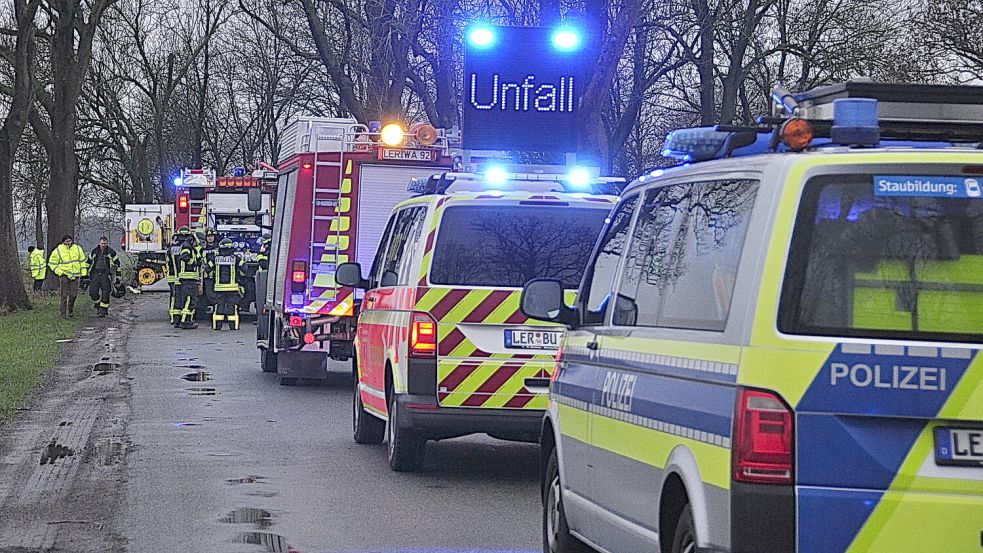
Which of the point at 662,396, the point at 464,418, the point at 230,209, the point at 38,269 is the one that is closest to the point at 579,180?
the point at 464,418

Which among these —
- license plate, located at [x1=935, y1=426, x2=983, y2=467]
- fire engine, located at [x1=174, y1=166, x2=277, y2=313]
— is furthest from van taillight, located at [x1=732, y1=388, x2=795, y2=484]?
fire engine, located at [x1=174, y1=166, x2=277, y2=313]

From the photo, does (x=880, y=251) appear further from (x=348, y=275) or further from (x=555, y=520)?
(x=348, y=275)

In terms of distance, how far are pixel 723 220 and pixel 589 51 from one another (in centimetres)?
1936

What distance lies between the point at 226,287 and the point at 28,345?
5997 mm

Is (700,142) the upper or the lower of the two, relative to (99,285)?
upper

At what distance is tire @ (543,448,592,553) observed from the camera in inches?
286

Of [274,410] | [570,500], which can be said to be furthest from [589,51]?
[570,500]

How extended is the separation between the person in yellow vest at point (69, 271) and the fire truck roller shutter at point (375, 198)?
1651 centimetres

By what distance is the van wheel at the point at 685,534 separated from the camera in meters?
5.22

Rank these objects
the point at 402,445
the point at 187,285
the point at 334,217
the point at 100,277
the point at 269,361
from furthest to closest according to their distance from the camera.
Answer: the point at 100,277 → the point at 187,285 → the point at 269,361 → the point at 334,217 → the point at 402,445

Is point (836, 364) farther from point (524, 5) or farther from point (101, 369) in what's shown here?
point (524, 5)

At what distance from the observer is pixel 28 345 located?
81.9ft

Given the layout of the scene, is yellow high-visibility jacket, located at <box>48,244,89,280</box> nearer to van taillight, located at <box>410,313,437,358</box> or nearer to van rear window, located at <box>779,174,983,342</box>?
van taillight, located at <box>410,313,437,358</box>

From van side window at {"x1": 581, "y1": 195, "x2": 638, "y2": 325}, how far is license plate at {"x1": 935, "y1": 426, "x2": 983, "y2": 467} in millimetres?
2247
